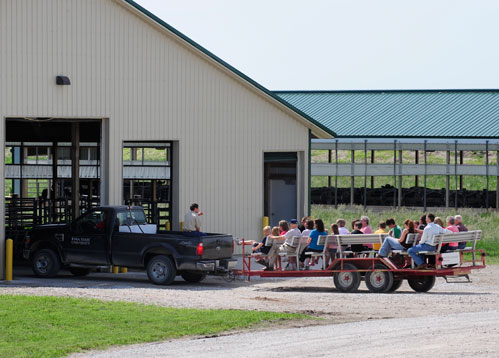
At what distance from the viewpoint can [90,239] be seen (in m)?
25.2

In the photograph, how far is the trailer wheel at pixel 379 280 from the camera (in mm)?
22359

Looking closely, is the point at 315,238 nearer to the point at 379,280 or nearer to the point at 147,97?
the point at 379,280

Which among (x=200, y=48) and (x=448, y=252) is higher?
(x=200, y=48)

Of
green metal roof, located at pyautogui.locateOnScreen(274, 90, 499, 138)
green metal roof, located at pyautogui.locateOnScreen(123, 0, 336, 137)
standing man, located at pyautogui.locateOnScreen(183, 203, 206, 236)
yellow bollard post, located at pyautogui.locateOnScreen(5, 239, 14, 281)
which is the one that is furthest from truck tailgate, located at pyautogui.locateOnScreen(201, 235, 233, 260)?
Answer: green metal roof, located at pyautogui.locateOnScreen(274, 90, 499, 138)

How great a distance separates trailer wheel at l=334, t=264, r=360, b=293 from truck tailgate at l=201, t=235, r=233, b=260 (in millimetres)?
3006

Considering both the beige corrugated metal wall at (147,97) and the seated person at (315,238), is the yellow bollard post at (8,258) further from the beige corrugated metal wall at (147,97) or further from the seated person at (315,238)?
the seated person at (315,238)

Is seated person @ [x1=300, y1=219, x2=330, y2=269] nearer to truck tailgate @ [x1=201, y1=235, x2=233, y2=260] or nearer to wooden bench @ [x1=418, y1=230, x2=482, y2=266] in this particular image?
truck tailgate @ [x1=201, y1=235, x2=233, y2=260]

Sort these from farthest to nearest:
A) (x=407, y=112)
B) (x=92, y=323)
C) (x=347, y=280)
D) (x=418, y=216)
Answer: (x=407, y=112), (x=418, y=216), (x=347, y=280), (x=92, y=323)

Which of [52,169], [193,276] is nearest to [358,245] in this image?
[193,276]

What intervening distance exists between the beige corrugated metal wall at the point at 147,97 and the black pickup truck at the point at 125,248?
1.84 m

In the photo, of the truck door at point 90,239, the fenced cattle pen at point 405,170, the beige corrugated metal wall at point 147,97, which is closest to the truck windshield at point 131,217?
the truck door at point 90,239

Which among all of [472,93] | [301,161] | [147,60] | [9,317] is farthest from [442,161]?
[9,317]

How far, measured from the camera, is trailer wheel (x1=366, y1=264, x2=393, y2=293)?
2236cm

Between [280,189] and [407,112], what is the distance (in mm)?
14311
